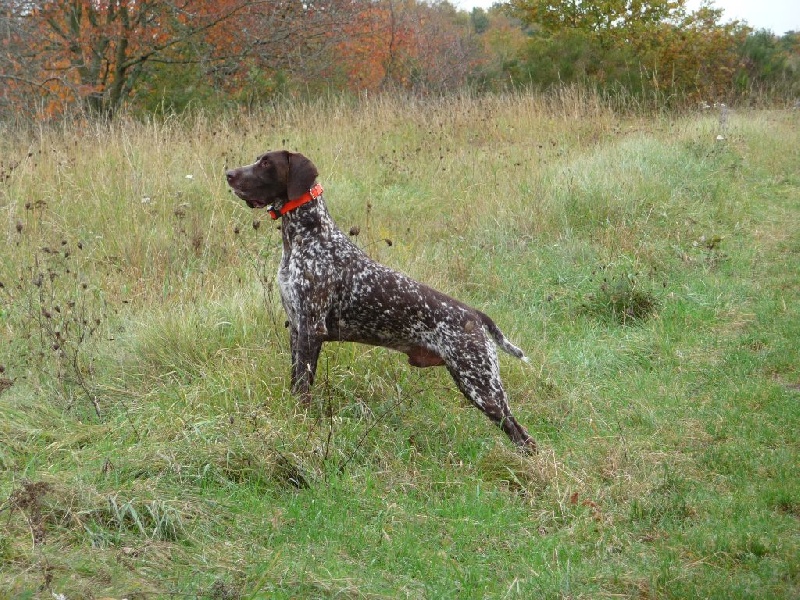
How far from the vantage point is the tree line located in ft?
44.7

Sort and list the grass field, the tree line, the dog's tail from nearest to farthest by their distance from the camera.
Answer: the grass field → the dog's tail → the tree line

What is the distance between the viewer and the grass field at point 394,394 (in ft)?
11.4

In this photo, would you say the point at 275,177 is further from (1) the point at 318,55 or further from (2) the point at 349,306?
(1) the point at 318,55

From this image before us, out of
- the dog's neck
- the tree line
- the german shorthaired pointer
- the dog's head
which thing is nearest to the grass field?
the german shorthaired pointer

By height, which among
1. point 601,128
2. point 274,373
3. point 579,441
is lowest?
point 579,441

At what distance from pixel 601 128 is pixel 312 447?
31.5 feet

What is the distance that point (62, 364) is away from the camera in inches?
206

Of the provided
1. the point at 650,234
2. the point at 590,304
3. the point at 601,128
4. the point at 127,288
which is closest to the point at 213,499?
the point at 127,288

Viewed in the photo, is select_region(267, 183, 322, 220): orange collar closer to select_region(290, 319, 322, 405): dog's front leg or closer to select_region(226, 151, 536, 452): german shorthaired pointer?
select_region(226, 151, 536, 452): german shorthaired pointer

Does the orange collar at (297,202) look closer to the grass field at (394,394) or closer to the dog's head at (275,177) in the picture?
the dog's head at (275,177)

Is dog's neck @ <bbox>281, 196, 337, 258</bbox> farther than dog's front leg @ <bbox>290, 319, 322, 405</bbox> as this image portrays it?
Yes

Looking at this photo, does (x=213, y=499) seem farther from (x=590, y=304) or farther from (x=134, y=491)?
(x=590, y=304)

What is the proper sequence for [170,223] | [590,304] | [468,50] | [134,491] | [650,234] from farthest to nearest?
[468,50]
[650,234]
[170,223]
[590,304]
[134,491]

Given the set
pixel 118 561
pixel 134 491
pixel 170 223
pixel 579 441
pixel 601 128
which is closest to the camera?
pixel 118 561
